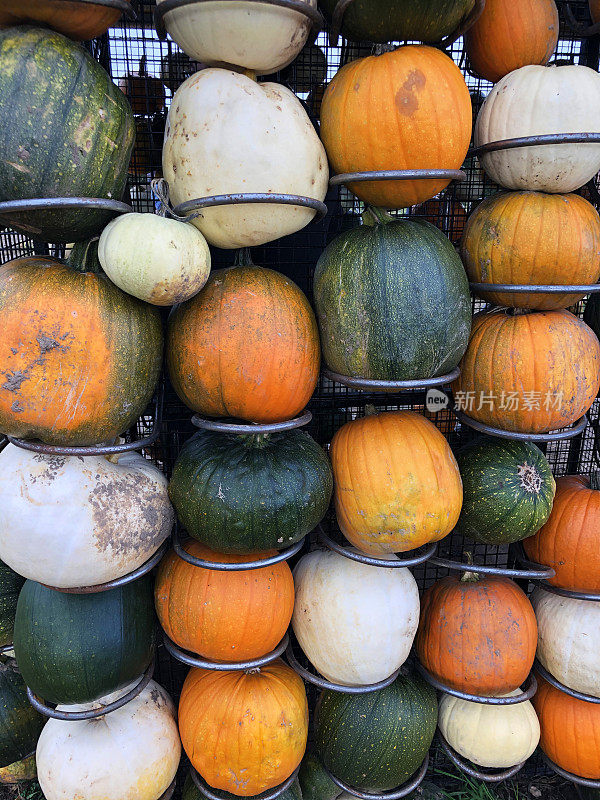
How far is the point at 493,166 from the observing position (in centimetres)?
170

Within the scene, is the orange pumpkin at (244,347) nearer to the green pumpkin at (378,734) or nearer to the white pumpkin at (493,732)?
the green pumpkin at (378,734)

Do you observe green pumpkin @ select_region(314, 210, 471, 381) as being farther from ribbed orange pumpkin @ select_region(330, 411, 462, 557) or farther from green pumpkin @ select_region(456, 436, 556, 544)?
green pumpkin @ select_region(456, 436, 556, 544)

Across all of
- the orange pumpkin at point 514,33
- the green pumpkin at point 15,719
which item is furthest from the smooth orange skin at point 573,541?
the green pumpkin at point 15,719

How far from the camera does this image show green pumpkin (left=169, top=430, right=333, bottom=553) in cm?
152

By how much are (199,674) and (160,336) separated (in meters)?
1.17

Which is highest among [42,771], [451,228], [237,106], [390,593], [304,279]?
[237,106]

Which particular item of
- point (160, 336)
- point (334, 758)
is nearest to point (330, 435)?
point (160, 336)

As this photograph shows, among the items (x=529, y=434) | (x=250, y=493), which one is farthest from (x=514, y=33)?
(x=250, y=493)

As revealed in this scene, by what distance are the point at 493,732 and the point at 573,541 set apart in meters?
0.72

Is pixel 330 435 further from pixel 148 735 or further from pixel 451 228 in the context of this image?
pixel 148 735

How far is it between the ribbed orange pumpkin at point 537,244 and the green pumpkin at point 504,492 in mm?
518

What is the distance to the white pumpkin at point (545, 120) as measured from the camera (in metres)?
1.55

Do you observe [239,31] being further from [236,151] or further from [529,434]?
[529,434]

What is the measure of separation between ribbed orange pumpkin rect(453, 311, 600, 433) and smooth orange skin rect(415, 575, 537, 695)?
624 mm
